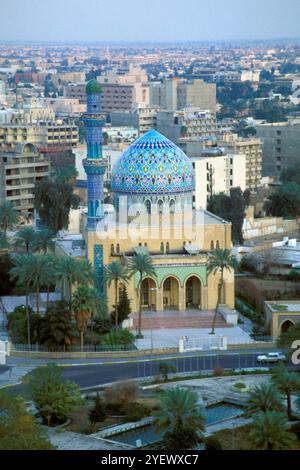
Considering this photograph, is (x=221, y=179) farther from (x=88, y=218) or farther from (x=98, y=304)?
(x=98, y=304)

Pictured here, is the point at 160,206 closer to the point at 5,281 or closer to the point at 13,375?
the point at 5,281

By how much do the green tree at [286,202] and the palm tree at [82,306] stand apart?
17.1 metres

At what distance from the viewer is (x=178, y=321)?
26.2m

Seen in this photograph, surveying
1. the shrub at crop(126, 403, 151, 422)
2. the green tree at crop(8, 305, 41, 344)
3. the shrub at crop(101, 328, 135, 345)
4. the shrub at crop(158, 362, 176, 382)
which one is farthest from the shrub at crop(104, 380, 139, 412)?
the green tree at crop(8, 305, 41, 344)

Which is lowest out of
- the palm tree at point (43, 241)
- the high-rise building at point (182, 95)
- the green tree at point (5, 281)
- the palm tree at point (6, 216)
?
the green tree at point (5, 281)

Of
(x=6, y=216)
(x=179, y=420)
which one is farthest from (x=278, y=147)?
(x=179, y=420)

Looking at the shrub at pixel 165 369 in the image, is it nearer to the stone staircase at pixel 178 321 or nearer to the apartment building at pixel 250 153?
the stone staircase at pixel 178 321

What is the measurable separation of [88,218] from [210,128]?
29664 mm

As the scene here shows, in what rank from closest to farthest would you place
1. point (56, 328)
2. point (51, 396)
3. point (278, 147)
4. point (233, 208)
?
point (51, 396) → point (56, 328) → point (233, 208) → point (278, 147)

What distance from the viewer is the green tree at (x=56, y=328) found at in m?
23.8

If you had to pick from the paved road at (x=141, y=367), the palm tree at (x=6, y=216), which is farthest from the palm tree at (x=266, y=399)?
the palm tree at (x=6, y=216)

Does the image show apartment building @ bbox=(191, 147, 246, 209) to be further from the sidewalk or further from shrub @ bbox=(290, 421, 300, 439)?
shrub @ bbox=(290, 421, 300, 439)

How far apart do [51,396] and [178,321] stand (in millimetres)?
7254
